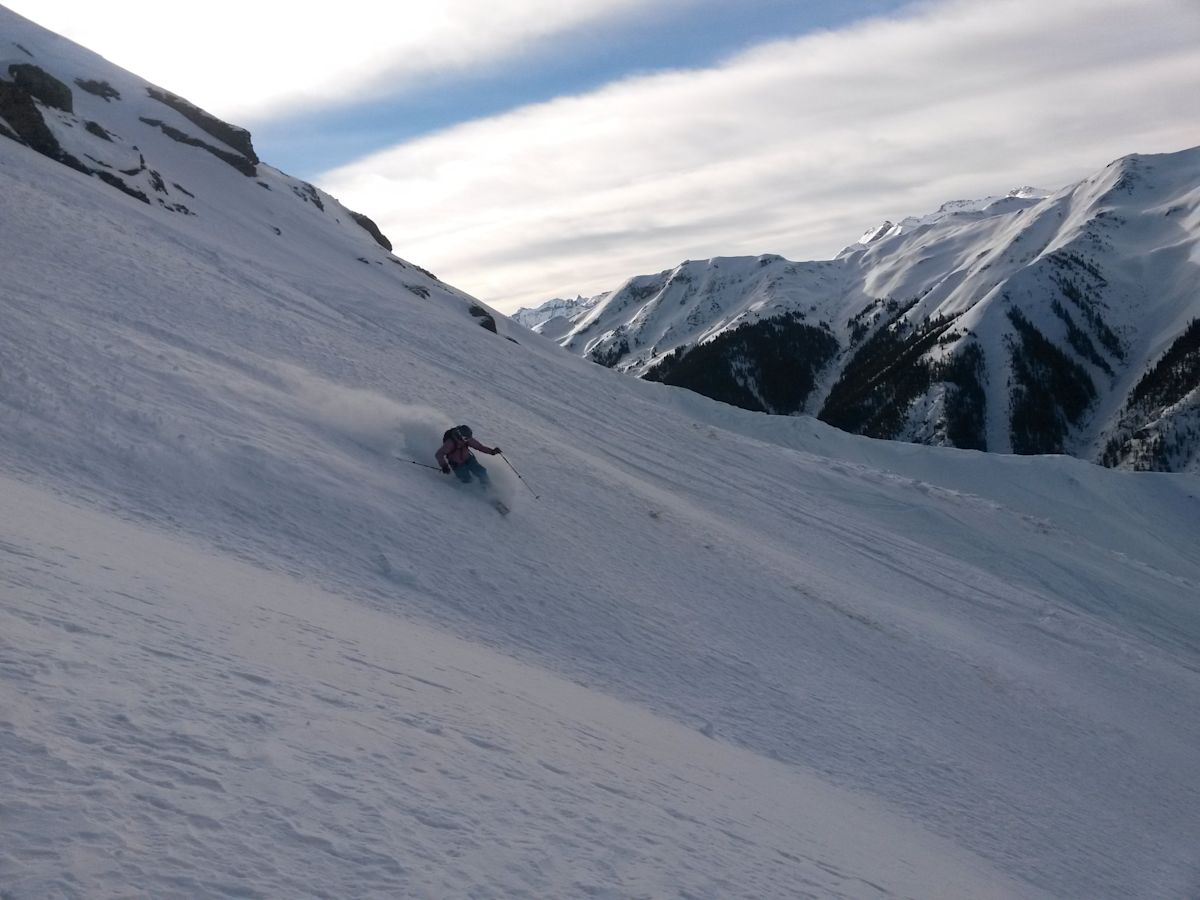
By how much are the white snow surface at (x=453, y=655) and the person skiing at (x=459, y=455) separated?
31cm

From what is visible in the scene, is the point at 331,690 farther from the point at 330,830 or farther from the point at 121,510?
the point at 121,510

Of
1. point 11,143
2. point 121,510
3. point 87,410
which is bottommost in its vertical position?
point 121,510

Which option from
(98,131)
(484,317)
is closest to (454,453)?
(98,131)

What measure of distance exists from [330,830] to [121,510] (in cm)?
590

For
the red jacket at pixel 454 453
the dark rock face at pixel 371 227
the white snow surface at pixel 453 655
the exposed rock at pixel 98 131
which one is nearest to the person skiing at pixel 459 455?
the red jacket at pixel 454 453

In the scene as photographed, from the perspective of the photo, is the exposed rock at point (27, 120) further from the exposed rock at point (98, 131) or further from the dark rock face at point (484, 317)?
the dark rock face at point (484, 317)

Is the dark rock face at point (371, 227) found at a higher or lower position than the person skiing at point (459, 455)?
higher

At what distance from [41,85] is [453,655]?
39940 mm

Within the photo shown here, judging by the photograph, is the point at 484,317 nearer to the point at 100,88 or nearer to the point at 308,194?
the point at 308,194

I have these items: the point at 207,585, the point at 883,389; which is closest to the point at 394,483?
the point at 207,585

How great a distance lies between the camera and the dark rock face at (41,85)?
121ft

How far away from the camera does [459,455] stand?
14016 mm

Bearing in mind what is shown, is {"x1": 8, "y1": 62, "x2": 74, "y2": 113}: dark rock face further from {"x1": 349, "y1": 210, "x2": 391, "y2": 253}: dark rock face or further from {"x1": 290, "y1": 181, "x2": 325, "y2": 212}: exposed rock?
{"x1": 349, "y1": 210, "x2": 391, "y2": 253}: dark rock face

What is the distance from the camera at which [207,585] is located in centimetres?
747
